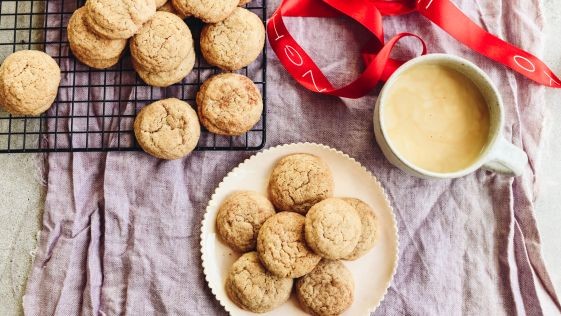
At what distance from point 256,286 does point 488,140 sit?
63cm

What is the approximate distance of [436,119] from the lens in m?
1.33

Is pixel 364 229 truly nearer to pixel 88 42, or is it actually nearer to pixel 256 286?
pixel 256 286

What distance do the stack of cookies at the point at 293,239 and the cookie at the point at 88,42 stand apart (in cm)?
45

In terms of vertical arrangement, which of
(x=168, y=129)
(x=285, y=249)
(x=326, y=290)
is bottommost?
(x=326, y=290)

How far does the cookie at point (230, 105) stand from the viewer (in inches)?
54.7

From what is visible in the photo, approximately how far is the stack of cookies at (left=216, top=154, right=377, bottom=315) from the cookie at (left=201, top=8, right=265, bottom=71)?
0.90 feet

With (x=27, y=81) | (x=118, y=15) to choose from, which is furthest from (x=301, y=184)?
(x=27, y=81)

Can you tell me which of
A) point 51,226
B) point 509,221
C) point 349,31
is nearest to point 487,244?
point 509,221

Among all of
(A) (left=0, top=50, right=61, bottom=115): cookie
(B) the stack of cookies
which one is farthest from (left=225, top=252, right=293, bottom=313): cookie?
(A) (left=0, top=50, right=61, bottom=115): cookie

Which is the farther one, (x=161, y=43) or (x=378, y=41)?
(x=378, y=41)

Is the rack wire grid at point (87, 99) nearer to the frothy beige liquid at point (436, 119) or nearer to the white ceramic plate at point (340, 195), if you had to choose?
the white ceramic plate at point (340, 195)

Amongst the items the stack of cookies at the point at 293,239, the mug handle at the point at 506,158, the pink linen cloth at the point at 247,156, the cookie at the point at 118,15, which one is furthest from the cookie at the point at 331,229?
the cookie at the point at 118,15

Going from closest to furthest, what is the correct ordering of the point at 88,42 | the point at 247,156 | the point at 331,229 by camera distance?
the point at 331,229
the point at 88,42
the point at 247,156

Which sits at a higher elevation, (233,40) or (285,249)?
(233,40)
